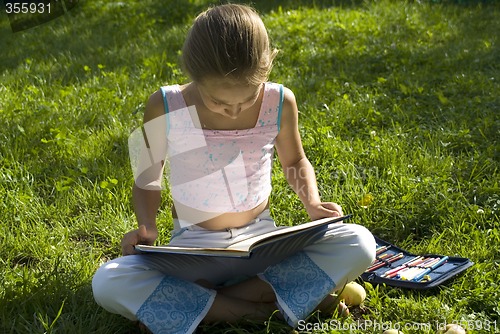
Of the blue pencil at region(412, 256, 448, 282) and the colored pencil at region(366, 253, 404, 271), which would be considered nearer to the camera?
the blue pencil at region(412, 256, 448, 282)

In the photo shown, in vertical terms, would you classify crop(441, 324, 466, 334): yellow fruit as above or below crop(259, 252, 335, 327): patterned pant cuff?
below

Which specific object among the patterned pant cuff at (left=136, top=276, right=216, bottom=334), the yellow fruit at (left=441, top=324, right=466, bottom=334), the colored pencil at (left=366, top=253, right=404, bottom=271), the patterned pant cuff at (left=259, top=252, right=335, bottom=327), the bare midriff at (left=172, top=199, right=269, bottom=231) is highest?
the bare midriff at (left=172, top=199, right=269, bottom=231)

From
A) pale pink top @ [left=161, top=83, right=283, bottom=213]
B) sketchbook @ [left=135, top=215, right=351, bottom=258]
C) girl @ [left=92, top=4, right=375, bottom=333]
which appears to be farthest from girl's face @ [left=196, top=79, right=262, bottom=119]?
sketchbook @ [left=135, top=215, right=351, bottom=258]

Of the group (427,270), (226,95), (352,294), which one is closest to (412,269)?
(427,270)

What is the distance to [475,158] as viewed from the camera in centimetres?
342

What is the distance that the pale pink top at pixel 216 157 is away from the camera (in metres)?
2.53

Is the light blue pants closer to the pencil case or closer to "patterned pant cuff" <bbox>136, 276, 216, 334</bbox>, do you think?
"patterned pant cuff" <bbox>136, 276, 216, 334</bbox>

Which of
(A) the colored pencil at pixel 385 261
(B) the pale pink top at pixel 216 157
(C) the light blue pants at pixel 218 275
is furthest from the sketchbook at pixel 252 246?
(A) the colored pencil at pixel 385 261

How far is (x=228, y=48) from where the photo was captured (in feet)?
7.04

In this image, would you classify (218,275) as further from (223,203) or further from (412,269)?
(412,269)

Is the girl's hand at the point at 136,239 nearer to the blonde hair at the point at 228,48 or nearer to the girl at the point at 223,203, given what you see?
the girl at the point at 223,203

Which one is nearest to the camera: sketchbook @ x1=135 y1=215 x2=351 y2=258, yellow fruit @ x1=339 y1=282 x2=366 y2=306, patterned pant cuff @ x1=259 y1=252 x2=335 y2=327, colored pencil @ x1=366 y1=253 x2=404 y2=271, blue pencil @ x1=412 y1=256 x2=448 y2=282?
sketchbook @ x1=135 y1=215 x2=351 y2=258

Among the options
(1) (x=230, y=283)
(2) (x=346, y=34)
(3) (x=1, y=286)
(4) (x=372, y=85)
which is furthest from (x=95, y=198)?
(2) (x=346, y=34)

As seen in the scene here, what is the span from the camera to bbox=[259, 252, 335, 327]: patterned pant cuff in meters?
2.29
